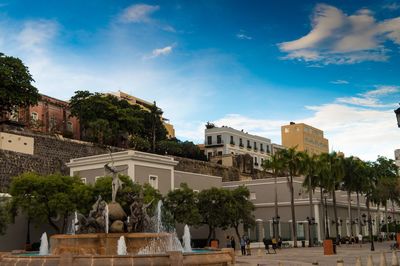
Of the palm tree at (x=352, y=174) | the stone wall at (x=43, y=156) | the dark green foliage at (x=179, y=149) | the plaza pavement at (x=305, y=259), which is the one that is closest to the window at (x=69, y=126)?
the dark green foliage at (x=179, y=149)

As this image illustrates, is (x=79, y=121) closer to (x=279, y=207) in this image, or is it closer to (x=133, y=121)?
(x=133, y=121)

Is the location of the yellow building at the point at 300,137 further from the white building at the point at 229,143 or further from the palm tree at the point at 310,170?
the palm tree at the point at 310,170

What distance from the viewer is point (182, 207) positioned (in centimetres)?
4103

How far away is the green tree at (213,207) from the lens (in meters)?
42.9

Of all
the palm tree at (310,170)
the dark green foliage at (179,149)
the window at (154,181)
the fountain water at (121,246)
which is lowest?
the fountain water at (121,246)

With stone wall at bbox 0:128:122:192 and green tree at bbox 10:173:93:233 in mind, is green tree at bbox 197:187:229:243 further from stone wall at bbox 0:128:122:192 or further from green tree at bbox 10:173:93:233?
stone wall at bbox 0:128:122:192

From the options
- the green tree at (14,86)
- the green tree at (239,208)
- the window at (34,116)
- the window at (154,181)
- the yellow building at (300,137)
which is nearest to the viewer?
the green tree at (239,208)

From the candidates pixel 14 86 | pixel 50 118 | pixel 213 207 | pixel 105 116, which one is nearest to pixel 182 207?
pixel 213 207

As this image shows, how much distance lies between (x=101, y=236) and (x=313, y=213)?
132 feet

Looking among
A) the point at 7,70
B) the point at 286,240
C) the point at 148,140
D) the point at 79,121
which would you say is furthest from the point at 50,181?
the point at 148,140

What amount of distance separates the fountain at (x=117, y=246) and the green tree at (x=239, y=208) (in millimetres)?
20615

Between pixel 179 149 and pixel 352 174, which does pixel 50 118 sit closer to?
pixel 179 149

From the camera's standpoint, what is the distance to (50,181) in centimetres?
3475

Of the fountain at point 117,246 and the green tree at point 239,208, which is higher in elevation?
the green tree at point 239,208
